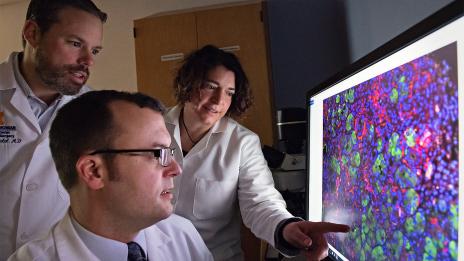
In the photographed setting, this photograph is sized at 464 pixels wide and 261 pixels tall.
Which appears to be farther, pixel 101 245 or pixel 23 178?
pixel 23 178

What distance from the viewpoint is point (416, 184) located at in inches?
17.6

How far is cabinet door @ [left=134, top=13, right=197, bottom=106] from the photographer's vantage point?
2.67 m

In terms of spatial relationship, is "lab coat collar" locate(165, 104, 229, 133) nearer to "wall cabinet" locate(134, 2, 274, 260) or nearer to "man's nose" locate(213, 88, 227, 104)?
"man's nose" locate(213, 88, 227, 104)

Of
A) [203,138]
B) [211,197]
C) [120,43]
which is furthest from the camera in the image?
[120,43]

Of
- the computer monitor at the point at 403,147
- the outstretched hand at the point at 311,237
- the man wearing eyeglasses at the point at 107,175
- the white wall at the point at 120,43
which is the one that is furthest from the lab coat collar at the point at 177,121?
the white wall at the point at 120,43

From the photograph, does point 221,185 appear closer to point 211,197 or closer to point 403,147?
point 211,197

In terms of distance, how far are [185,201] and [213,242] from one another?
0.19 metres

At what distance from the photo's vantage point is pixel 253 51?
8.32 ft

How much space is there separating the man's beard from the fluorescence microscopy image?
0.90m

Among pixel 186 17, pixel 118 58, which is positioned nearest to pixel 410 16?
pixel 186 17

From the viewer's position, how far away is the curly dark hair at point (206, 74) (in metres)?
1.40

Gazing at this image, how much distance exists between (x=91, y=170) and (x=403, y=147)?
0.66 meters

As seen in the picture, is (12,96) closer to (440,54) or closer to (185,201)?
(185,201)

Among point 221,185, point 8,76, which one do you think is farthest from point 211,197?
point 8,76
